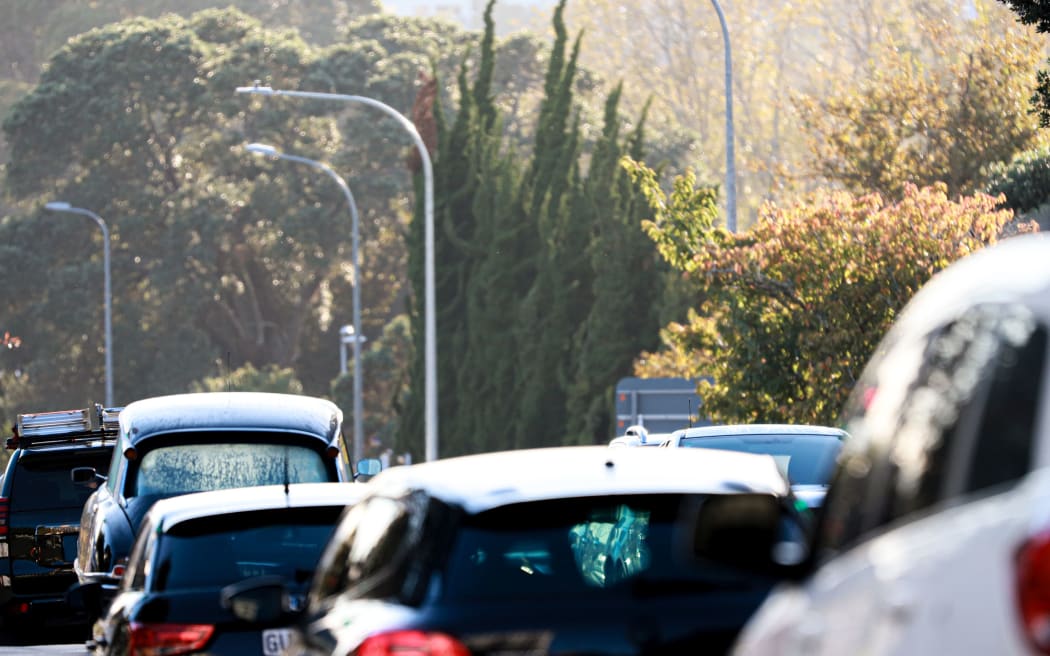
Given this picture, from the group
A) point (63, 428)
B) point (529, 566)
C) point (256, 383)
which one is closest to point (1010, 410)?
point (529, 566)

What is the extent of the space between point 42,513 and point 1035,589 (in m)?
15.4

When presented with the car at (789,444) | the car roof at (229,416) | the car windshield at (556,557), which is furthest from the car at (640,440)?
the car windshield at (556,557)

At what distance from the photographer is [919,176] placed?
1524 inches

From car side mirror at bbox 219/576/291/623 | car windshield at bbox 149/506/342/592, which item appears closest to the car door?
car windshield at bbox 149/506/342/592

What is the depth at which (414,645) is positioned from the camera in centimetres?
534

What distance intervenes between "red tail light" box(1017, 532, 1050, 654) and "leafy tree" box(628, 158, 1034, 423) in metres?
22.1

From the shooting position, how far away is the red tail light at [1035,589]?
8.88ft

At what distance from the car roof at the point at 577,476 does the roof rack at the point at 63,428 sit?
11410 millimetres

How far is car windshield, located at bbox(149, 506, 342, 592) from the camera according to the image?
8.56 meters

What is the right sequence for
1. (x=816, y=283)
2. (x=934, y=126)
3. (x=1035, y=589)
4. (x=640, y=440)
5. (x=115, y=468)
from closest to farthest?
(x=1035, y=589) < (x=115, y=468) < (x=640, y=440) < (x=816, y=283) < (x=934, y=126)

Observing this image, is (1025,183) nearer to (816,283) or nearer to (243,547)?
(816,283)

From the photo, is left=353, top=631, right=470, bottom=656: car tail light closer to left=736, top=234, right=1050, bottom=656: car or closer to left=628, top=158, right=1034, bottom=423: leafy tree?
left=736, top=234, right=1050, bottom=656: car

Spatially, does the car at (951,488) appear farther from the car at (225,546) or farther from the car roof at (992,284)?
the car at (225,546)

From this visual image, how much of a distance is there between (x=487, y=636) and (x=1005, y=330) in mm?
2393
